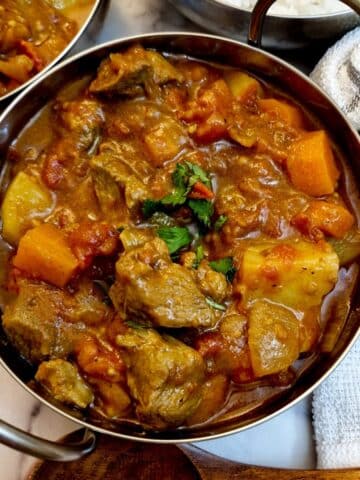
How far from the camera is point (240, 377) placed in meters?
2.38

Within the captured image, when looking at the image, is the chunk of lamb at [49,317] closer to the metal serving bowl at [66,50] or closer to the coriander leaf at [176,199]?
the coriander leaf at [176,199]

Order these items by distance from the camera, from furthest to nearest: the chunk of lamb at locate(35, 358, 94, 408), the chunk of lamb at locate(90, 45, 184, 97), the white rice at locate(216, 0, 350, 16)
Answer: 1. the white rice at locate(216, 0, 350, 16)
2. the chunk of lamb at locate(90, 45, 184, 97)
3. the chunk of lamb at locate(35, 358, 94, 408)

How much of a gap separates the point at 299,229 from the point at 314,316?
0.32 meters

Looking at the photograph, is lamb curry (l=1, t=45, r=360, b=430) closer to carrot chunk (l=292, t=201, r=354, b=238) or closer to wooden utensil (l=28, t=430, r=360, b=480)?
carrot chunk (l=292, t=201, r=354, b=238)

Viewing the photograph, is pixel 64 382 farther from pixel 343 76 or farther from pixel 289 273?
pixel 343 76

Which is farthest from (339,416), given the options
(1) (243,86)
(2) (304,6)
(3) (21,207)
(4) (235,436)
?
Result: (2) (304,6)

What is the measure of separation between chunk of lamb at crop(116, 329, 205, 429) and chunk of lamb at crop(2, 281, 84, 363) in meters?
0.23

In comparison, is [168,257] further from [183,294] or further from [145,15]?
[145,15]

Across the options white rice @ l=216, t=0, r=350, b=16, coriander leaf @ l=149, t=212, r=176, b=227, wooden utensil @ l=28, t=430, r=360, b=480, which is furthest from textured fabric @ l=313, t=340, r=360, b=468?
white rice @ l=216, t=0, r=350, b=16

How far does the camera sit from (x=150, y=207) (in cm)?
241

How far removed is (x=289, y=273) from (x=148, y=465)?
950 millimetres

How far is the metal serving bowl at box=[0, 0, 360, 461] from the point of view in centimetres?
234

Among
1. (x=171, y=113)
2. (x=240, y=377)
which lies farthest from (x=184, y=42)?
(x=240, y=377)

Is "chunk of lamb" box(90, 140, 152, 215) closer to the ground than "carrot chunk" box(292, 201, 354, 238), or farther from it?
farther from it
